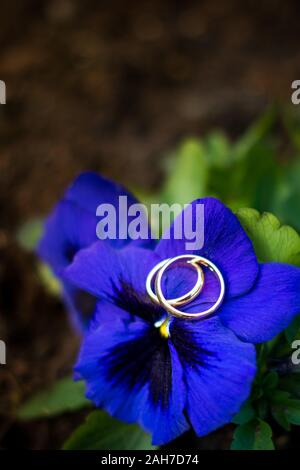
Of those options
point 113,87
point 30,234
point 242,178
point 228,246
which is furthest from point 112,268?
point 113,87

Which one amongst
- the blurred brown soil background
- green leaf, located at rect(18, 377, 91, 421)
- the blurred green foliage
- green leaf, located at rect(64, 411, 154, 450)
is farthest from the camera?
the blurred brown soil background

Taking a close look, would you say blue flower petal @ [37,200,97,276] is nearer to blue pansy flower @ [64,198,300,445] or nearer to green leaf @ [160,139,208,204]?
blue pansy flower @ [64,198,300,445]

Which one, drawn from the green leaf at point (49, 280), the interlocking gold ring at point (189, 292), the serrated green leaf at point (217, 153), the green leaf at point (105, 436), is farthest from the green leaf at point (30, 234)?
the interlocking gold ring at point (189, 292)

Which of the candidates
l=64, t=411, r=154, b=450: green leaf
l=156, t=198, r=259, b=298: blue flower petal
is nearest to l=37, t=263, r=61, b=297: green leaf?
l=64, t=411, r=154, b=450: green leaf

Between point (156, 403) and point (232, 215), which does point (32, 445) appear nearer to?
point (156, 403)

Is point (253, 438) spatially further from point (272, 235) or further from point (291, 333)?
point (272, 235)

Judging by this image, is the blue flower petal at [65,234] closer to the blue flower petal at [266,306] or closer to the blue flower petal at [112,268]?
the blue flower petal at [112,268]
